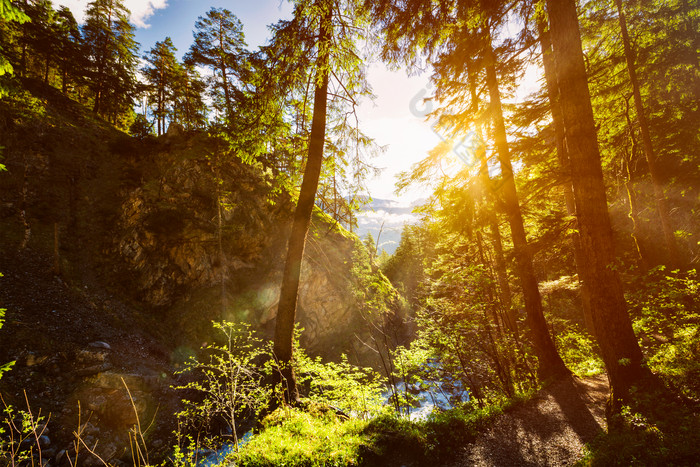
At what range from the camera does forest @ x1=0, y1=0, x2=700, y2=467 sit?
14.9ft

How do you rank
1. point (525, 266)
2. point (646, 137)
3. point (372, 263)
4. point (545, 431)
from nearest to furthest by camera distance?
point (545, 431)
point (525, 266)
point (372, 263)
point (646, 137)

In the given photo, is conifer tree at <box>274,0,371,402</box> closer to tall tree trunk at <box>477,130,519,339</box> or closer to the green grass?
the green grass

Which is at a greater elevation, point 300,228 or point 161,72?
point 161,72

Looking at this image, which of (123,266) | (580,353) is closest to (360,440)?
(580,353)

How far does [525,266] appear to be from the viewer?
7230 millimetres

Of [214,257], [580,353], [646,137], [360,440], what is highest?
[646,137]

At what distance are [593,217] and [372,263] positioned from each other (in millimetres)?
6078

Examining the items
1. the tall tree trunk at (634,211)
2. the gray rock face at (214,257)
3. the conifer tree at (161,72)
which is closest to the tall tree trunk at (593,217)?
the tall tree trunk at (634,211)

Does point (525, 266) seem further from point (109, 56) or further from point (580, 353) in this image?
point (109, 56)

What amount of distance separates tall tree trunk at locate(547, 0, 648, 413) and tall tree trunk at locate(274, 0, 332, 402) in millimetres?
4904

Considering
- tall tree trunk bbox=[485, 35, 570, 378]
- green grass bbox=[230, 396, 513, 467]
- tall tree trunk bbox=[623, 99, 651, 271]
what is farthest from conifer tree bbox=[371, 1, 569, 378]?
tall tree trunk bbox=[623, 99, 651, 271]

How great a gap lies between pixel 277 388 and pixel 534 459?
502cm

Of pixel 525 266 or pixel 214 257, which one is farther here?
pixel 214 257

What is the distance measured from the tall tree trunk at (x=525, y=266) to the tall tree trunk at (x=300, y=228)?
16.5 feet
